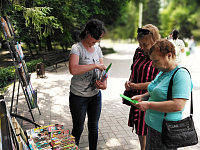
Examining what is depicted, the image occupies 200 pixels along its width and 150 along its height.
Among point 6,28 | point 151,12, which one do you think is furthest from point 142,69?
point 151,12

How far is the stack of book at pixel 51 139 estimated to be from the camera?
7.23 ft

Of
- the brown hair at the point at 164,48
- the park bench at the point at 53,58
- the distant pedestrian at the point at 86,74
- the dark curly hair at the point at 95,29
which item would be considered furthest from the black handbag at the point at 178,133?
the park bench at the point at 53,58

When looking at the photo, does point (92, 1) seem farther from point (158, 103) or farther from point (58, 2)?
point (158, 103)

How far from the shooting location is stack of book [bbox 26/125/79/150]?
221 centimetres

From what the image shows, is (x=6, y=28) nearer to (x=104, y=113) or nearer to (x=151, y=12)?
(x=104, y=113)

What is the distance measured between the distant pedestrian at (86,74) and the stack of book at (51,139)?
0.73 ft

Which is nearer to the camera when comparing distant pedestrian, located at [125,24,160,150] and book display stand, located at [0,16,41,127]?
distant pedestrian, located at [125,24,160,150]

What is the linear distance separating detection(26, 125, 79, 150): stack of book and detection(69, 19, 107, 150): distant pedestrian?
22cm

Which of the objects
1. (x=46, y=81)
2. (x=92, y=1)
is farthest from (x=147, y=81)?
(x=92, y=1)

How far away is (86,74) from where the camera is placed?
2.34 meters

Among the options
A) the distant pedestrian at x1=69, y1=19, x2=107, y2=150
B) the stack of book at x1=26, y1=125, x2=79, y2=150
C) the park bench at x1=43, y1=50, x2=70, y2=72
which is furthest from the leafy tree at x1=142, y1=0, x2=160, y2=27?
the stack of book at x1=26, y1=125, x2=79, y2=150

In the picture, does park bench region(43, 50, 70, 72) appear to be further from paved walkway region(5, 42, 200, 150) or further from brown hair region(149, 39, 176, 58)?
brown hair region(149, 39, 176, 58)

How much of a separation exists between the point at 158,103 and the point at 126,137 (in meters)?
2.16

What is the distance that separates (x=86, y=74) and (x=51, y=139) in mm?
935
